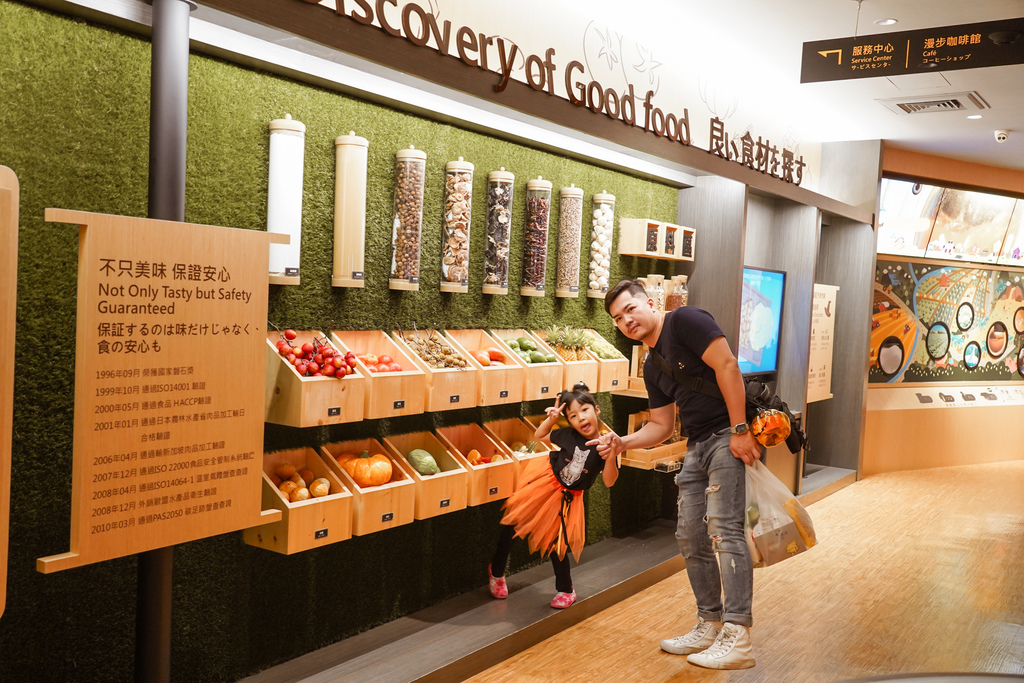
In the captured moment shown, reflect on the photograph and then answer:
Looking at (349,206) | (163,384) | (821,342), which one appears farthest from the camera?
(821,342)

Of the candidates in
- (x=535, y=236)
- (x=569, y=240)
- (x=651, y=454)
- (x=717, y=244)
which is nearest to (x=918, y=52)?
(x=717, y=244)

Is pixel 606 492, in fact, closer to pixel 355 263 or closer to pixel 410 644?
pixel 410 644

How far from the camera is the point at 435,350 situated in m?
3.44

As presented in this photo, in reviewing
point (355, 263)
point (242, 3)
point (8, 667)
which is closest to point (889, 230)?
point (355, 263)

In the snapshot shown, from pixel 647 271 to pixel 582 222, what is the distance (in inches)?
30.8

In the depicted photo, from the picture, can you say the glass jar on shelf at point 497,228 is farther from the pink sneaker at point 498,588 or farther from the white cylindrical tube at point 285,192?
the pink sneaker at point 498,588

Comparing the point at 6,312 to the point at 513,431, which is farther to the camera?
the point at 513,431

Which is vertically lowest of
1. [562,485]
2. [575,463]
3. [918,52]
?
[562,485]

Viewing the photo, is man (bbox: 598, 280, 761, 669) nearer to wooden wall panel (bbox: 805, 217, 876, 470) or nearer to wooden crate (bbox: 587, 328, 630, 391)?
wooden crate (bbox: 587, 328, 630, 391)

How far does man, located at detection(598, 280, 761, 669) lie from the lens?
3.24 meters

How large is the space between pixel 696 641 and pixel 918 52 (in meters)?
3.11

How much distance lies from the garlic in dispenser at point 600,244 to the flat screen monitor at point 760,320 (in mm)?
1645

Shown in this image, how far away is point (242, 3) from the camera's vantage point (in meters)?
2.35

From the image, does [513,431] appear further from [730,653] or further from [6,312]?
[6,312]
